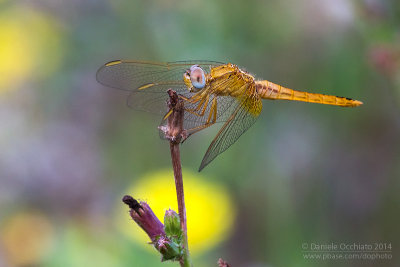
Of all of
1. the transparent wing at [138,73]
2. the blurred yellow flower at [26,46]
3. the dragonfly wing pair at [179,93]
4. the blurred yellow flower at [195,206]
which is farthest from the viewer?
the blurred yellow flower at [26,46]

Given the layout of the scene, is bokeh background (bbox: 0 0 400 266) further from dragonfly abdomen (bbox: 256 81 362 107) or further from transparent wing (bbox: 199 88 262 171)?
transparent wing (bbox: 199 88 262 171)

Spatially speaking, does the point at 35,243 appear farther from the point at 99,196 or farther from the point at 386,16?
the point at 386,16

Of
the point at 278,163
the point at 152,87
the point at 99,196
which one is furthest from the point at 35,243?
the point at 278,163

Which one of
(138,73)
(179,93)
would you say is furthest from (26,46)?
(179,93)

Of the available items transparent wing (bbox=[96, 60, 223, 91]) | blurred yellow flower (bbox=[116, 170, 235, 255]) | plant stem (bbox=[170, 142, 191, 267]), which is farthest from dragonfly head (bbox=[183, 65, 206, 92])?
plant stem (bbox=[170, 142, 191, 267])

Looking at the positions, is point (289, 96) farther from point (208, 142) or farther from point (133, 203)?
point (133, 203)

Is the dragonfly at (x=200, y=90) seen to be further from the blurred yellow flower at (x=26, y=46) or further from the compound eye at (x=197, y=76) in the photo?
the blurred yellow flower at (x=26, y=46)

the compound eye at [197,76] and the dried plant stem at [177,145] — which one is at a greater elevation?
the compound eye at [197,76]

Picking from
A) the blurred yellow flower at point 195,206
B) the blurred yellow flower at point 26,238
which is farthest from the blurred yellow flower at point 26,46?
the blurred yellow flower at point 195,206
